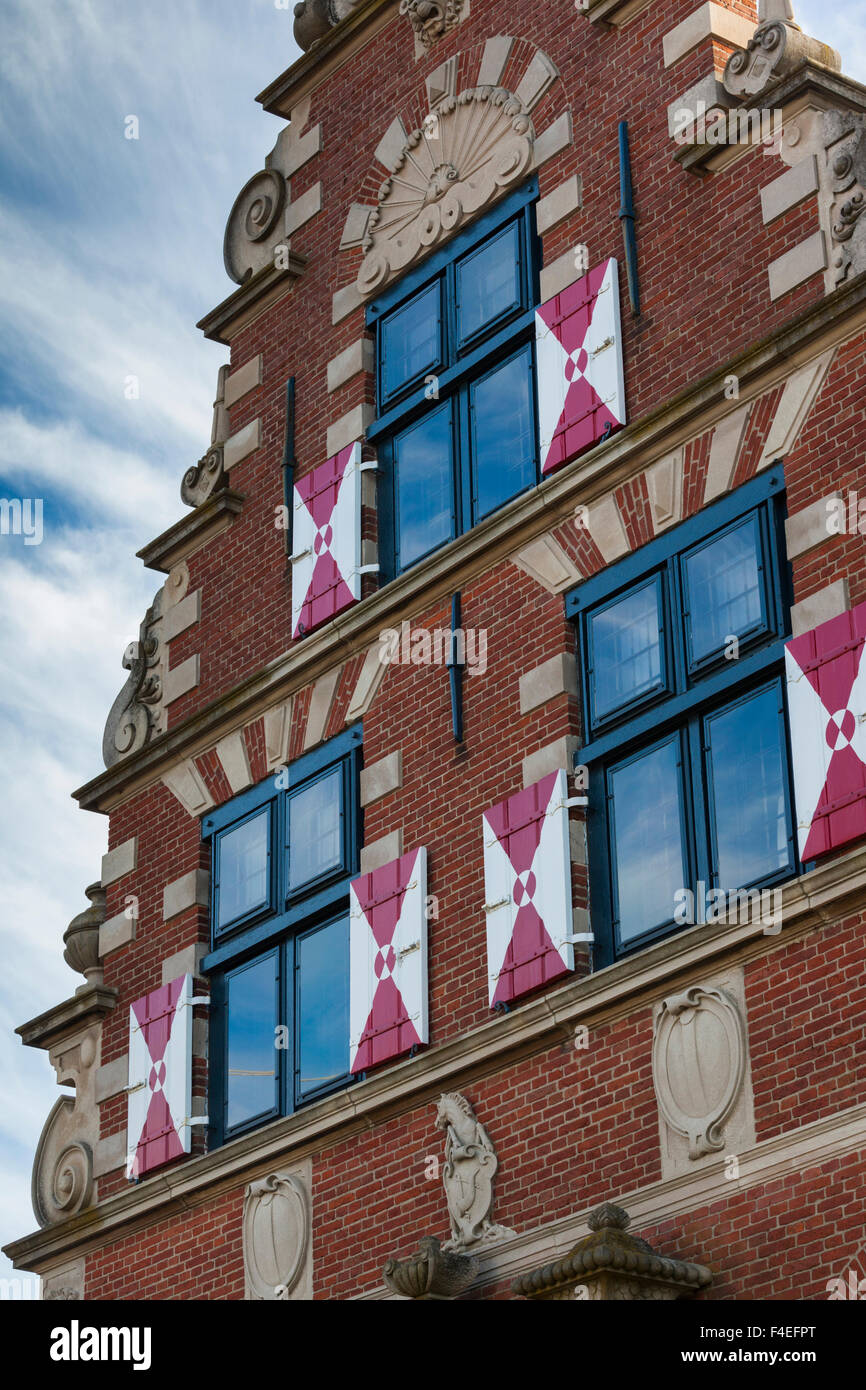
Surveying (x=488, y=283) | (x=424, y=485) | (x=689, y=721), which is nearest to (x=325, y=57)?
(x=488, y=283)

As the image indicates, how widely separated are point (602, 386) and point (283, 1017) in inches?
158

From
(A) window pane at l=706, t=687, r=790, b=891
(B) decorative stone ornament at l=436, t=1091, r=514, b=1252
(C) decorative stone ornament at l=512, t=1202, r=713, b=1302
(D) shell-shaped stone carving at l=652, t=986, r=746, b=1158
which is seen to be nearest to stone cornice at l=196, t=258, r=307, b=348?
(A) window pane at l=706, t=687, r=790, b=891

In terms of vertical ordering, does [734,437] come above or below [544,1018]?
above

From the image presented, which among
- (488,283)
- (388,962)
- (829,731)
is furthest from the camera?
(488,283)

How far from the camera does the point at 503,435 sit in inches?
538

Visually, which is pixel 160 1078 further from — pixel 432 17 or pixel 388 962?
pixel 432 17

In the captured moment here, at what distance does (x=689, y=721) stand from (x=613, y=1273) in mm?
2847

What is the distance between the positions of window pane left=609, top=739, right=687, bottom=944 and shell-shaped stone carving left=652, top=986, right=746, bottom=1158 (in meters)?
0.59

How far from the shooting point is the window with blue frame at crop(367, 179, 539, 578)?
1366 cm
